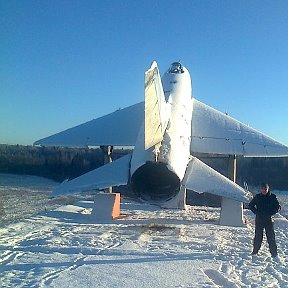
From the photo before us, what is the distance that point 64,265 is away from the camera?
7398 mm

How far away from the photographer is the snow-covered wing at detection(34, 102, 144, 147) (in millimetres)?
14062

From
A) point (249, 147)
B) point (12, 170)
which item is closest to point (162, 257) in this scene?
point (249, 147)

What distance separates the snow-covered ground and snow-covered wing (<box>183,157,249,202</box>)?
42.0 inches

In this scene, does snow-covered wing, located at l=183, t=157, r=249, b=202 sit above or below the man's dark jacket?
above

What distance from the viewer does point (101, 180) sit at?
995 centimetres

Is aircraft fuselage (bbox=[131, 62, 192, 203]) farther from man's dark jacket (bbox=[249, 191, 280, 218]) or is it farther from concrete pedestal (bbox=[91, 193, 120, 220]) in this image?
concrete pedestal (bbox=[91, 193, 120, 220])

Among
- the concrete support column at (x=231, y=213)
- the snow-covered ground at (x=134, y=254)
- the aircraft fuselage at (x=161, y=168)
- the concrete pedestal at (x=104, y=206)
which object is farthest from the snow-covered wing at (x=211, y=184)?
the concrete pedestal at (x=104, y=206)

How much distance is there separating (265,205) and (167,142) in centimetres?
250

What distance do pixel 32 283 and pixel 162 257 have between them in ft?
8.95

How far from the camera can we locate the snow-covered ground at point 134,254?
22.0 feet

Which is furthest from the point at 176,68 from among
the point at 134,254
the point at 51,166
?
the point at 51,166

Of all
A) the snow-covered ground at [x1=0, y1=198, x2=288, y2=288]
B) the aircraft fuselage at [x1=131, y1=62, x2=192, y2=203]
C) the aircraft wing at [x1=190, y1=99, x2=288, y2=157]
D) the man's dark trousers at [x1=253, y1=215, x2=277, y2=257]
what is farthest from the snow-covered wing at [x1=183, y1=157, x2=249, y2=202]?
the aircraft wing at [x1=190, y1=99, x2=288, y2=157]

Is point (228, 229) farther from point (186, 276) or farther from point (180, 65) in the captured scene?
point (180, 65)

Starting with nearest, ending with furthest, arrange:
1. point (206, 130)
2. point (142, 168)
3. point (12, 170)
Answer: point (142, 168) → point (206, 130) → point (12, 170)
